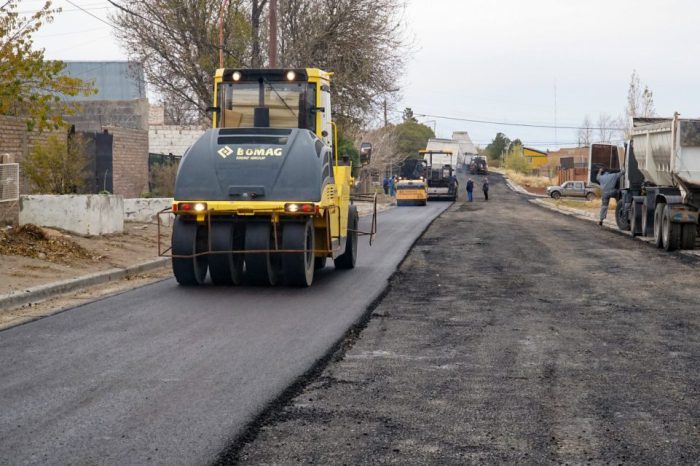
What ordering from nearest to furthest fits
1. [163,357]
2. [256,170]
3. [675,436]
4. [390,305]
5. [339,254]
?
[675,436]
[163,357]
[390,305]
[256,170]
[339,254]

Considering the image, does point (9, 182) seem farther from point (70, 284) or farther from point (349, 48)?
point (349, 48)

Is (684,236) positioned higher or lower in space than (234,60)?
lower

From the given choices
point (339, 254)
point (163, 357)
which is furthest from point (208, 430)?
point (339, 254)

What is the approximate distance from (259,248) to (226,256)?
0.51m

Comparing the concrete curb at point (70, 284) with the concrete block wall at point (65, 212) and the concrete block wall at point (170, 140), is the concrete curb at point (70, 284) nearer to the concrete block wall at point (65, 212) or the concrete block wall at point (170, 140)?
the concrete block wall at point (65, 212)

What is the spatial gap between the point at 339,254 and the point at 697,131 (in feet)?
34.1

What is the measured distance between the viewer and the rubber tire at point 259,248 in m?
12.9

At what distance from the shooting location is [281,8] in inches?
1407

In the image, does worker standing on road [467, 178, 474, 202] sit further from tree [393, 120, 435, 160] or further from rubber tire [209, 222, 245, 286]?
tree [393, 120, 435, 160]

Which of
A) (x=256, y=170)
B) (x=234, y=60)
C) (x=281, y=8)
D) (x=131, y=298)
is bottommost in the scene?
(x=131, y=298)

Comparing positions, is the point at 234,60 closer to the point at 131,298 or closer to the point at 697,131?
the point at 697,131

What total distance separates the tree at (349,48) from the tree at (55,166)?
1457cm

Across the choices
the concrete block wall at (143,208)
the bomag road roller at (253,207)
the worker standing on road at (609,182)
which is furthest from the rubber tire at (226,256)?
the worker standing on road at (609,182)

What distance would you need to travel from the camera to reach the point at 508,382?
7371 mm
